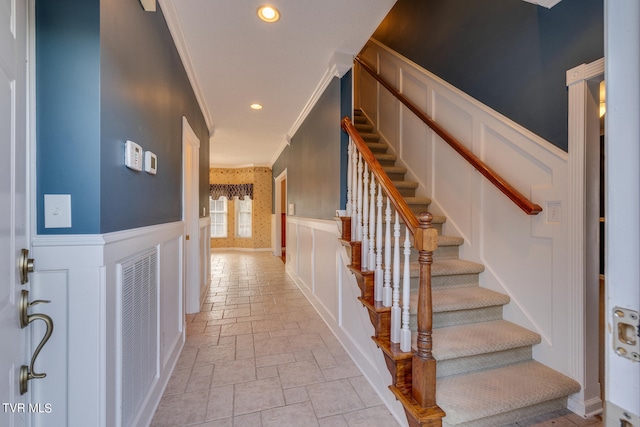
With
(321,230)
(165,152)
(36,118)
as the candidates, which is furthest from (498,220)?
(36,118)

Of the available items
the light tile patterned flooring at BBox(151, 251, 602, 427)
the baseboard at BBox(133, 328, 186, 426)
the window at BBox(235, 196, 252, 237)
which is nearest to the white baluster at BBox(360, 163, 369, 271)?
the light tile patterned flooring at BBox(151, 251, 602, 427)

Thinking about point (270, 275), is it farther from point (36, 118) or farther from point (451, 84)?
point (36, 118)

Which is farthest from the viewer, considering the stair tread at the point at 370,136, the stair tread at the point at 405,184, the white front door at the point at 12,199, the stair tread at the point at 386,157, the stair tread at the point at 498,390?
the stair tread at the point at 370,136

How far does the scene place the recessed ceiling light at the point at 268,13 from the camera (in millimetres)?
1851

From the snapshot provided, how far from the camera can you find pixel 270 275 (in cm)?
527

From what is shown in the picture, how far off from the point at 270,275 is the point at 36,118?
14.8 feet

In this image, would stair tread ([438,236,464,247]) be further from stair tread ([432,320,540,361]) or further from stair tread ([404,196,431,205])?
stair tread ([432,320,540,361])

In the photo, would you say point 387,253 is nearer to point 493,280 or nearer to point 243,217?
point 493,280

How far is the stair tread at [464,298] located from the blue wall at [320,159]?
3.71 ft

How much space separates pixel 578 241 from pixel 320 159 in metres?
2.25

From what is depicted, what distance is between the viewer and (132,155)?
4.38 ft

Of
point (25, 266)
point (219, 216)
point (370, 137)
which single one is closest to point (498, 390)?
point (25, 266)

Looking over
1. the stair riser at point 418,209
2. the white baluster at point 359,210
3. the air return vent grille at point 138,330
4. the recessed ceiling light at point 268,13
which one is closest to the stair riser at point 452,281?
the white baluster at point 359,210

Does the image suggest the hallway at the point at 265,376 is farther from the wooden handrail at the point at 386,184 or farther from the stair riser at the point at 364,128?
the stair riser at the point at 364,128
